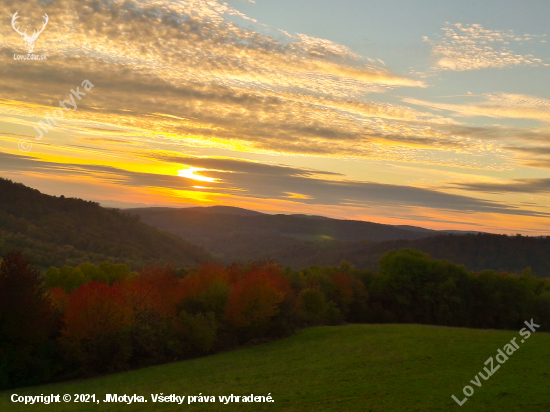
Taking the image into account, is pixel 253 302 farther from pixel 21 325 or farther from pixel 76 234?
A: pixel 76 234

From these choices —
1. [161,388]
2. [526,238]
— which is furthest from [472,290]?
[526,238]

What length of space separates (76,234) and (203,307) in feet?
323

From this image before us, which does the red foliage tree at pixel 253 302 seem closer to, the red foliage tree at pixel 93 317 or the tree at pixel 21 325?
the red foliage tree at pixel 93 317

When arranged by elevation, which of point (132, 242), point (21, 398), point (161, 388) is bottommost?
point (132, 242)

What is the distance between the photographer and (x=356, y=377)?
22672 mm

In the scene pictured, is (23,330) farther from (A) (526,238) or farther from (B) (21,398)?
(A) (526,238)

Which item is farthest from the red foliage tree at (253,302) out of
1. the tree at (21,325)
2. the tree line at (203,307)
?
the tree at (21,325)

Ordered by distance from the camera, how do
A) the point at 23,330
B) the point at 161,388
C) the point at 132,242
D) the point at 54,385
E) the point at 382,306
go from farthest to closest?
the point at 132,242, the point at 382,306, the point at 23,330, the point at 54,385, the point at 161,388

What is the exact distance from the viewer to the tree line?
33.3 m

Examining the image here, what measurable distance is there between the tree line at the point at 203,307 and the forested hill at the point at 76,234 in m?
45.3

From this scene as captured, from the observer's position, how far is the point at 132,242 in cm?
14175

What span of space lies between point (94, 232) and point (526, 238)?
484 ft

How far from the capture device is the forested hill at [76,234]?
10175 cm

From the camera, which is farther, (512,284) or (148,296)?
(512,284)
